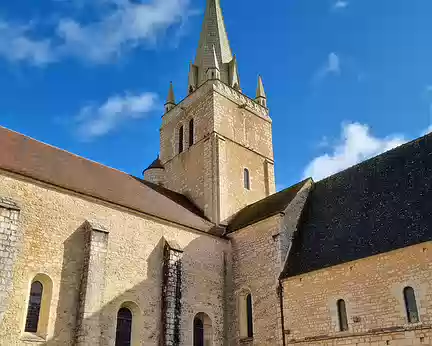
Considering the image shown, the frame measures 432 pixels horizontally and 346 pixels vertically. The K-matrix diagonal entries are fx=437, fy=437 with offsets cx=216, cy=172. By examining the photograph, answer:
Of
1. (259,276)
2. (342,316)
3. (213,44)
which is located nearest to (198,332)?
(259,276)

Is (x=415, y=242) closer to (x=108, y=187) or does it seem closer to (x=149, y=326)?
(x=149, y=326)

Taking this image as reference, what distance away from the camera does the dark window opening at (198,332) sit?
16.6 m

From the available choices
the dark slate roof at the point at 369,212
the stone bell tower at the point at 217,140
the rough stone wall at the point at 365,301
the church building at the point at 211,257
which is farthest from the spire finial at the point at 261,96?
the rough stone wall at the point at 365,301

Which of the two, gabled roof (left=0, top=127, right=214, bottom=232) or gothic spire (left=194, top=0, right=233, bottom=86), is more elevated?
gothic spire (left=194, top=0, right=233, bottom=86)

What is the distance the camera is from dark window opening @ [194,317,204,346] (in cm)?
1658

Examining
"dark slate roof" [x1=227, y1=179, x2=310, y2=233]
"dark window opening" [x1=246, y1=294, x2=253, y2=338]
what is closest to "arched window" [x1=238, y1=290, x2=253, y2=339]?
"dark window opening" [x1=246, y1=294, x2=253, y2=338]

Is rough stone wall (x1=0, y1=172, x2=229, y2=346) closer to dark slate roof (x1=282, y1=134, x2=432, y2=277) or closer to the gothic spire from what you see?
dark slate roof (x1=282, y1=134, x2=432, y2=277)

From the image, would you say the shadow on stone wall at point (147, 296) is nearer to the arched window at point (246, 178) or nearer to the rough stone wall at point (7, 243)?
the rough stone wall at point (7, 243)

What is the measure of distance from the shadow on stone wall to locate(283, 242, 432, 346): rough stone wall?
339 cm

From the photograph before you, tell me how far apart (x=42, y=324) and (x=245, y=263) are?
26.8 ft

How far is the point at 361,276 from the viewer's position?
13727 mm

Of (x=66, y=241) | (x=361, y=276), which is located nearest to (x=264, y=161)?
(x=361, y=276)

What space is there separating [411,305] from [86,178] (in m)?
11.9

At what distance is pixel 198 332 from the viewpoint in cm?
1677
